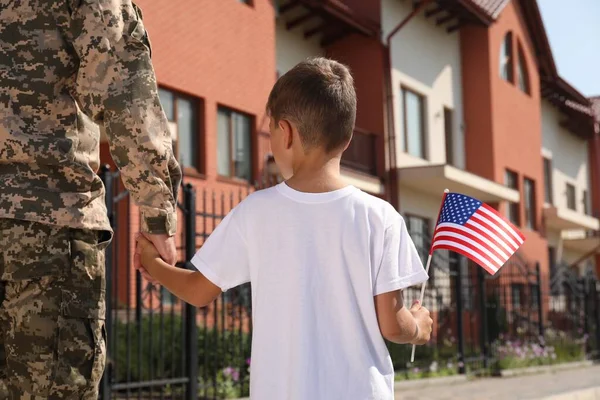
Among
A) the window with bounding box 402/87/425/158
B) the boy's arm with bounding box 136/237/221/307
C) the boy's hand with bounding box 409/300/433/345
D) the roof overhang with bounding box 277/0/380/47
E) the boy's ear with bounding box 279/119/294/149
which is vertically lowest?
the boy's hand with bounding box 409/300/433/345

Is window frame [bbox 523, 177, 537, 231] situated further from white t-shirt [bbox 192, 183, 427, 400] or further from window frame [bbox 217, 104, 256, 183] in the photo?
Answer: white t-shirt [bbox 192, 183, 427, 400]

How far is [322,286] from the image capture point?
302cm

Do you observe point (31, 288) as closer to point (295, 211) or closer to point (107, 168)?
point (295, 211)

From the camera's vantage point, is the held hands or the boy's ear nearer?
the boy's ear

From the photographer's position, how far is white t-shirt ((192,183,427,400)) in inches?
117

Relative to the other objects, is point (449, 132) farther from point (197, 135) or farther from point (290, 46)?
point (197, 135)

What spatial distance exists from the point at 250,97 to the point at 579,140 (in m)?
23.8

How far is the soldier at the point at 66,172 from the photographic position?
2.98 metres

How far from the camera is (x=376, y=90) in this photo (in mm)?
22609

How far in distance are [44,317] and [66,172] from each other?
453 mm

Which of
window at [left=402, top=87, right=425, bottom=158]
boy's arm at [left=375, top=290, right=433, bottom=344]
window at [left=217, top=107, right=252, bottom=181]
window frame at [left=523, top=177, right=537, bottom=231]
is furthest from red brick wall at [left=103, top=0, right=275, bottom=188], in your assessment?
window frame at [left=523, top=177, right=537, bottom=231]

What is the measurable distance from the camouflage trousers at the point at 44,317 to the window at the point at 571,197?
35.2 metres

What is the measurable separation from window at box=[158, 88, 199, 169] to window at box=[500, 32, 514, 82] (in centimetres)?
1458

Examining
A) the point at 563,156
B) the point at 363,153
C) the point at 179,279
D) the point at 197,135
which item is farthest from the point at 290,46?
the point at 179,279
